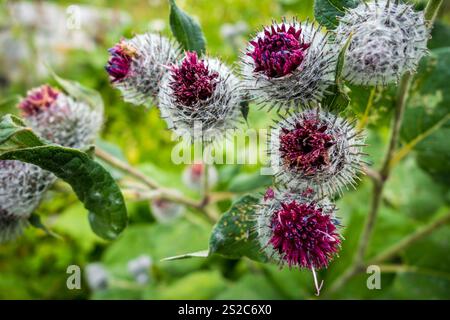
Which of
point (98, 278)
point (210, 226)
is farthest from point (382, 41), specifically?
point (98, 278)

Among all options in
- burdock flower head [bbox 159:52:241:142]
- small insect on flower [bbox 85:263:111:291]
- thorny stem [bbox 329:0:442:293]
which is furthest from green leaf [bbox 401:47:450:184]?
small insect on flower [bbox 85:263:111:291]

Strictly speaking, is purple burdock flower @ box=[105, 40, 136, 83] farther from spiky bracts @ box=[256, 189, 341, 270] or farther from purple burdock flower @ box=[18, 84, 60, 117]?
spiky bracts @ box=[256, 189, 341, 270]

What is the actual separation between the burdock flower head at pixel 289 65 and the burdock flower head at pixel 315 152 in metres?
0.07

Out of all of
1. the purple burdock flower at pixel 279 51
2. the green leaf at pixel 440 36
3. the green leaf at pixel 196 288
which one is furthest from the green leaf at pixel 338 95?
the green leaf at pixel 196 288

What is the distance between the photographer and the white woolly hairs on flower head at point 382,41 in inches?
52.4

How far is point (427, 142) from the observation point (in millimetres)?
2305

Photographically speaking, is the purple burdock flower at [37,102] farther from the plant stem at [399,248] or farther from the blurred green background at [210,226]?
the plant stem at [399,248]

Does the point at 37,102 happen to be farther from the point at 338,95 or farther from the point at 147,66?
the point at 338,95

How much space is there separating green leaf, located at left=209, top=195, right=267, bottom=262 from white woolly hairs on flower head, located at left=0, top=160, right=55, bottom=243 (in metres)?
0.73

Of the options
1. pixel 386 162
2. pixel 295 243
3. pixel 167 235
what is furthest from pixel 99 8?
pixel 295 243

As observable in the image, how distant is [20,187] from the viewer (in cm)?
171

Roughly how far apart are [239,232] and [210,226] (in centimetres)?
199
